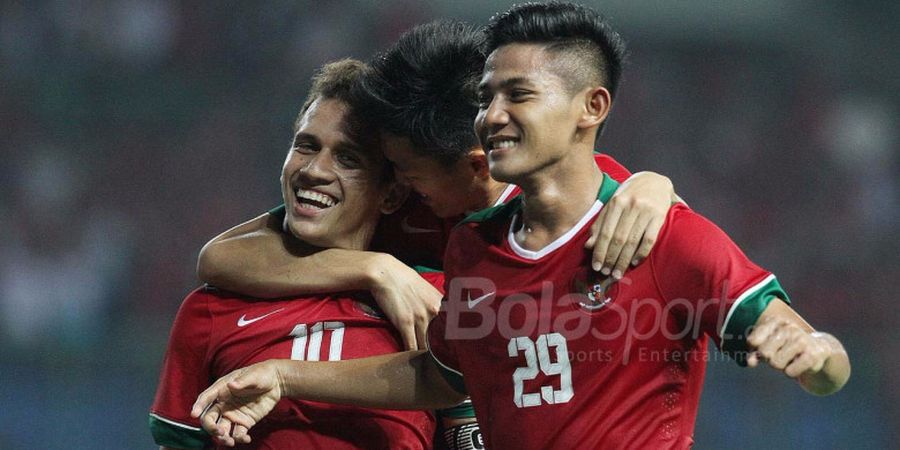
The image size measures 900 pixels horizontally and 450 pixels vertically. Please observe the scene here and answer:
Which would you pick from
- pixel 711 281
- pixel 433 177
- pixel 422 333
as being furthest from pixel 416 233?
pixel 711 281

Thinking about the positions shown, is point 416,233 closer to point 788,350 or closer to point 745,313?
point 745,313

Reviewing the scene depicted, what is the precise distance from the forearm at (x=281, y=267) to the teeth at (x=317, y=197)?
0.37ft

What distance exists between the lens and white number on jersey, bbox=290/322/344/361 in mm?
2516

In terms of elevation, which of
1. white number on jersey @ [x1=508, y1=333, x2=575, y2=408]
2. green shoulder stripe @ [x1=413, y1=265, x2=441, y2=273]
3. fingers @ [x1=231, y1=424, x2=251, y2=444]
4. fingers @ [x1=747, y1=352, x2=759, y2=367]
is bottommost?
fingers @ [x1=231, y1=424, x2=251, y2=444]

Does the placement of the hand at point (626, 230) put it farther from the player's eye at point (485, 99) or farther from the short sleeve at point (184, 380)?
the short sleeve at point (184, 380)

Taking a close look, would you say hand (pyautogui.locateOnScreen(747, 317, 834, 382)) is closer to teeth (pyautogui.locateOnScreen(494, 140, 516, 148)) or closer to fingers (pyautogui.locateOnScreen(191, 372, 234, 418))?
teeth (pyautogui.locateOnScreen(494, 140, 516, 148))

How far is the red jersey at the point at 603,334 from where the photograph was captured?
187cm

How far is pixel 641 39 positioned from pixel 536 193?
18.8ft

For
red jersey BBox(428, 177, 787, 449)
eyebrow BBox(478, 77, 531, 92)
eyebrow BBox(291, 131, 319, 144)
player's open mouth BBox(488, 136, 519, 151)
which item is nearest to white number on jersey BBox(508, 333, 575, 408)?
red jersey BBox(428, 177, 787, 449)

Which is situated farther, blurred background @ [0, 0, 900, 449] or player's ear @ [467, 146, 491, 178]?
→ blurred background @ [0, 0, 900, 449]

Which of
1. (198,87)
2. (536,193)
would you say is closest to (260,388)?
(536,193)

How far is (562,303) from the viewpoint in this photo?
6.64 ft

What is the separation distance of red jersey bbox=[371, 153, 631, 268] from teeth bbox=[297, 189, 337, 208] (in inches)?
8.7

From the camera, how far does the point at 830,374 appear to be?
1.72 meters
